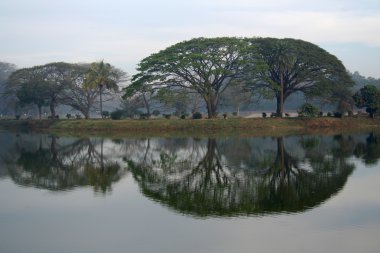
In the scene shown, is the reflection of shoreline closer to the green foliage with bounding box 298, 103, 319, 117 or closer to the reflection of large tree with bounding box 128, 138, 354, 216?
the reflection of large tree with bounding box 128, 138, 354, 216

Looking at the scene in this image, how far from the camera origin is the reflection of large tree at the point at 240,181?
72.7 feet

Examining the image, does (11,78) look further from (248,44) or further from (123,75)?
(248,44)

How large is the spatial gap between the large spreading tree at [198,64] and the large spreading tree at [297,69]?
12.6 ft

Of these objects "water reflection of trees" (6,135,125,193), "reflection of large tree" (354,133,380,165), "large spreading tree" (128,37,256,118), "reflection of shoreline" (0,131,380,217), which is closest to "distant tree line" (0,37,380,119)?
"large spreading tree" (128,37,256,118)

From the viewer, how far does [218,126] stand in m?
77.4

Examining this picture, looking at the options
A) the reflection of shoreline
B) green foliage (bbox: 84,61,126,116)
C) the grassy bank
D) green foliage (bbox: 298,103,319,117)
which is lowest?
the reflection of shoreline

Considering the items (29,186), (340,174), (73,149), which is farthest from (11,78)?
(340,174)

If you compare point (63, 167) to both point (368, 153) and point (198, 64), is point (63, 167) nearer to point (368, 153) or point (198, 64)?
point (368, 153)

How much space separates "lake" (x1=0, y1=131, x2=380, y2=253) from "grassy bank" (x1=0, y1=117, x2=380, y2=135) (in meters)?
34.5

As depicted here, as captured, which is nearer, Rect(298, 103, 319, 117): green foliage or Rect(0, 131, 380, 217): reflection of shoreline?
Rect(0, 131, 380, 217): reflection of shoreline

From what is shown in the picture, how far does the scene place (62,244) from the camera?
55.2 ft

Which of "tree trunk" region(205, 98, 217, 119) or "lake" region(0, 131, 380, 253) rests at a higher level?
"tree trunk" region(205, 98, 217, 119)

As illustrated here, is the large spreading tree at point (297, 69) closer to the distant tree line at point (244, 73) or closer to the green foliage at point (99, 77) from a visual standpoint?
the distant tree line at point (244, 73)

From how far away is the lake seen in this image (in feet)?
54.9
